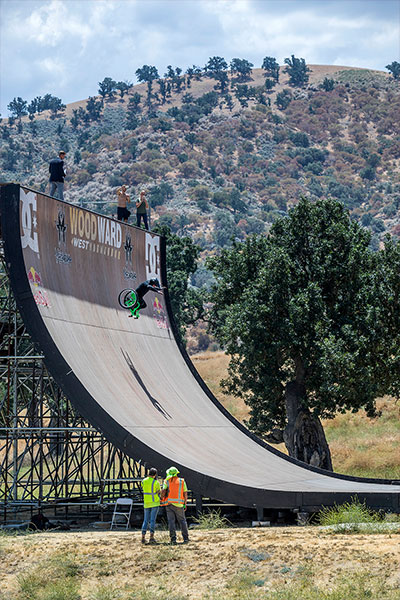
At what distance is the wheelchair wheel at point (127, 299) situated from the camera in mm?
26391

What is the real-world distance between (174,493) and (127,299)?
10.0 m

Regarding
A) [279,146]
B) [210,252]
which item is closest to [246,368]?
[210,252]

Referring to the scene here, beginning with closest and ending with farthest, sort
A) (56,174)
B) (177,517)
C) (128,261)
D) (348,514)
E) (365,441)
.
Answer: (177,517) → (348,514) → (56,174) → (128,261) → (365,441)

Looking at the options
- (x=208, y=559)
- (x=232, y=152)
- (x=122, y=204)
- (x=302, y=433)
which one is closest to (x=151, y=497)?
(x=208, y=559)

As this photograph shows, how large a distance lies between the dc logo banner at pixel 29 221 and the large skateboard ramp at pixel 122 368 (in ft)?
0.08

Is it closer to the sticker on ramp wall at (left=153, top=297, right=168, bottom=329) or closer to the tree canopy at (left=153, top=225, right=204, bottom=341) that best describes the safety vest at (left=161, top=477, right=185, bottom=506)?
the sticker on ramp wall at (left=153, top=297, right=168, bottom=329)

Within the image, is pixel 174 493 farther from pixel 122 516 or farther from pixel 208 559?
pixel 122 516

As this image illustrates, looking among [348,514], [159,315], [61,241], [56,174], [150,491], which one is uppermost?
A: [56,174]

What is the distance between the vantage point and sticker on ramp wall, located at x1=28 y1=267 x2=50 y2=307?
21.6m

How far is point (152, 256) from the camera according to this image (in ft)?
98.2

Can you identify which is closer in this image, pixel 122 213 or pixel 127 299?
pixel 127 299

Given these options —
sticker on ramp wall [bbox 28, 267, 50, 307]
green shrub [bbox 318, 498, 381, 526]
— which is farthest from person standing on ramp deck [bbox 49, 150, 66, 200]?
green shrub [bbox 318, 498, 381, 526]

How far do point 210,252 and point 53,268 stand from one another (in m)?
108

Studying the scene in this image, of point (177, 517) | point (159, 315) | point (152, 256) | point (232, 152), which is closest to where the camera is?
point (177, 517)
